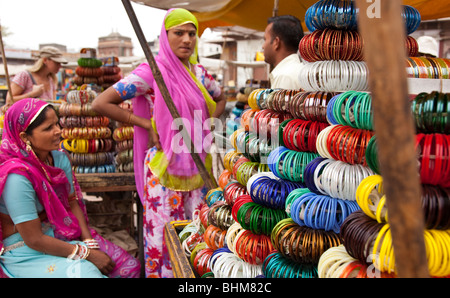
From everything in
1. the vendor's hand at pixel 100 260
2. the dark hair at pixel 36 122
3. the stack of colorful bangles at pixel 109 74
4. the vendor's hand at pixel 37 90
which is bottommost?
the vendor's hand at pixel 100 260

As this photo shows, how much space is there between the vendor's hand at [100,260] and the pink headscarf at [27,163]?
190 mm

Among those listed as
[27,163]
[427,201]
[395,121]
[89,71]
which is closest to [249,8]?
[89,71]

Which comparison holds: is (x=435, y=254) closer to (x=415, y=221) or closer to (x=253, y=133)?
(x=415, y=221)

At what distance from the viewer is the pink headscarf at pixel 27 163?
201 centimetres

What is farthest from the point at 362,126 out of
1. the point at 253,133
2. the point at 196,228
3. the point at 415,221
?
the point at 196,228

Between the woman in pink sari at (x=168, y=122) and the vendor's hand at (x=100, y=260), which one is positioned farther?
the woman in pink sari at (x=168, y=122)

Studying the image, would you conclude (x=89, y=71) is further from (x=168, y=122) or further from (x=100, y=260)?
(x=100, y=260)

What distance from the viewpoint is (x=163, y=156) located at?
2492 mm

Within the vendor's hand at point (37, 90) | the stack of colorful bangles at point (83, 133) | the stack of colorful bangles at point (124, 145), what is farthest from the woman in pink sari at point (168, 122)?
the vendor's hand at point (37, 90)

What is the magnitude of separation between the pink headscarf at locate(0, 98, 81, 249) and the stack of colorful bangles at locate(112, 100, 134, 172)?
1.12 metres

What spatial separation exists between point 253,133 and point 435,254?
34.0 inches

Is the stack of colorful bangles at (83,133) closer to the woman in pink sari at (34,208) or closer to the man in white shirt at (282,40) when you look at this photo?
the woman in pink sari at (34,208)

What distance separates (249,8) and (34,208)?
3.71 m

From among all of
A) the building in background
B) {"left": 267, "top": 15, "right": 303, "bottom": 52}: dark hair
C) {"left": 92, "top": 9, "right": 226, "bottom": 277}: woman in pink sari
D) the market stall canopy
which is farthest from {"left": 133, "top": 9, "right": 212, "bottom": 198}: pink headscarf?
the building in background
